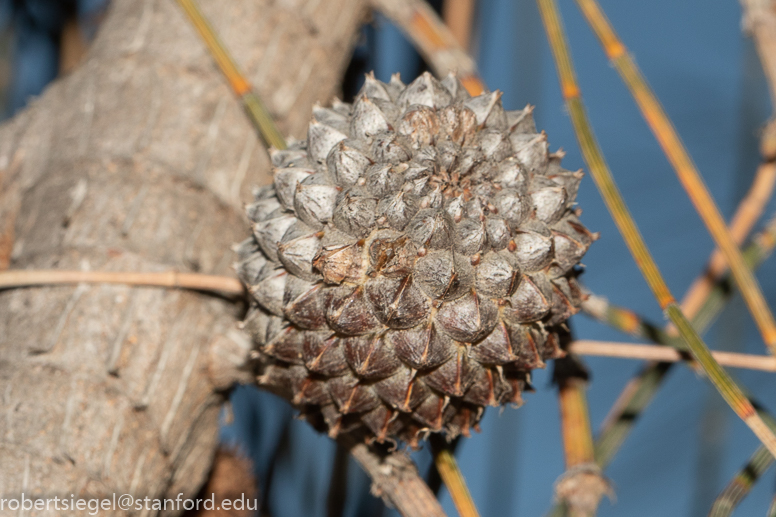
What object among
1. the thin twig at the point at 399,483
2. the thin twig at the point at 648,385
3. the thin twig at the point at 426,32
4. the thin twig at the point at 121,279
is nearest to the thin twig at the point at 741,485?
the thin twig at the point at 648,385

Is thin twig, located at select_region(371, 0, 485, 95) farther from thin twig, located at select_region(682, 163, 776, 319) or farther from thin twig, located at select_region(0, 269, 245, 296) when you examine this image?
thin twig, located at select_region(0, 269, 245, 296)

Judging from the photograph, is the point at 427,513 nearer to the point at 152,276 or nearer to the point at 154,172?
the point at 152,276

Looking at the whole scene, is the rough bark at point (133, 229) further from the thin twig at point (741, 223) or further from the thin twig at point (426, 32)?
the thin twig at point (741, 223)

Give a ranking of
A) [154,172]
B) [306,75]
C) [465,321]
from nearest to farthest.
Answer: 1. [465,321]
2. [154,172]
3. [306,75]

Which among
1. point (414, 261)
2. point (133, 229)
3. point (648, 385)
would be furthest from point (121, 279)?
point (648, 385)

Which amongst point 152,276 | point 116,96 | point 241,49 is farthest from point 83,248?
point 241,49

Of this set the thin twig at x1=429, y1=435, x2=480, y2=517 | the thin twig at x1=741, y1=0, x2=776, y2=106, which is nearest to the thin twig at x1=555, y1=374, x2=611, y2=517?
the thin twig at x1=429, y1=435, x2=480, y2=517

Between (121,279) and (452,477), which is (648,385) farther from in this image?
(121,279)
